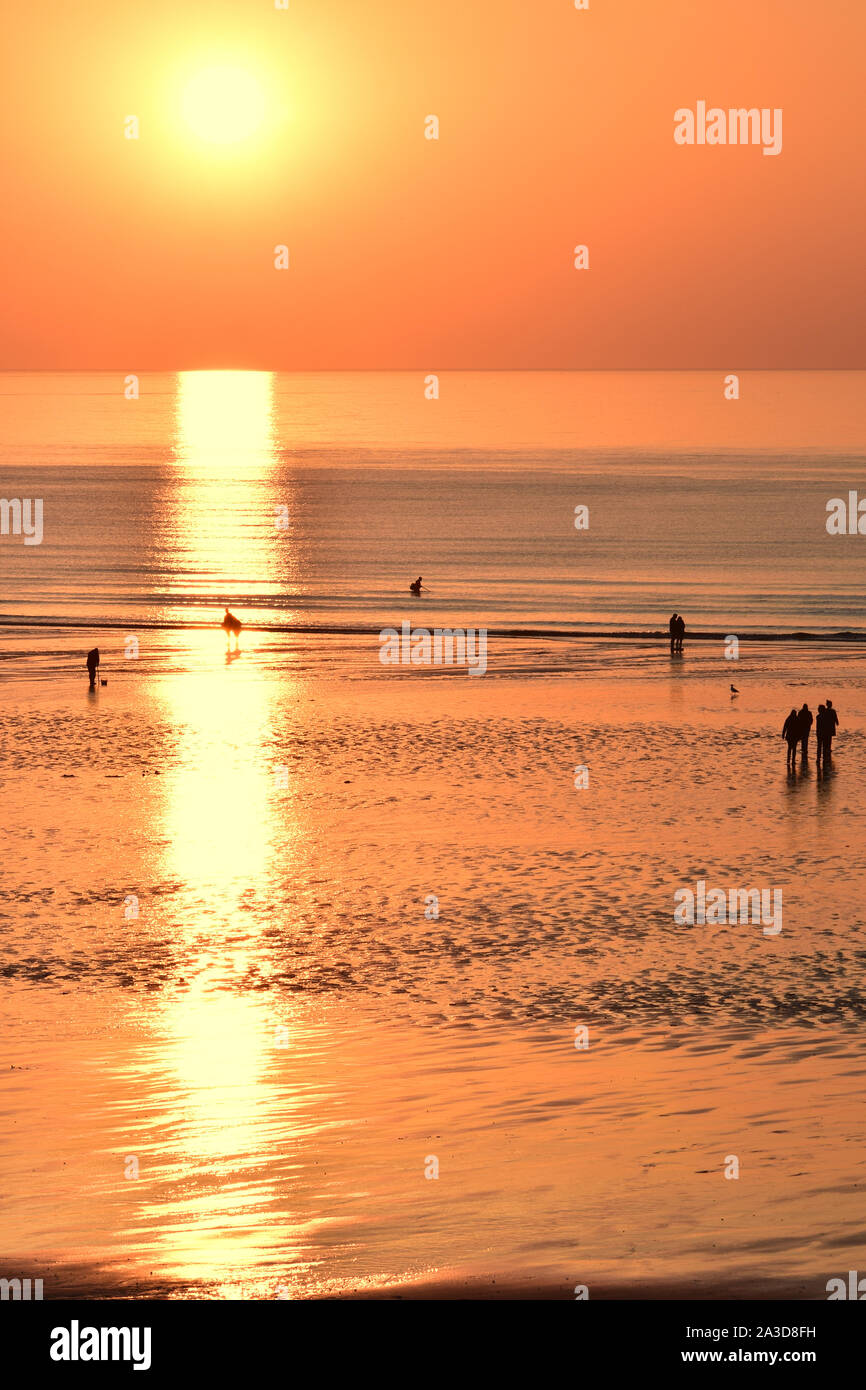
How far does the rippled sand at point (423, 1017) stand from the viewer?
10336 millimetres

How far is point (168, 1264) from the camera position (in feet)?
32.1

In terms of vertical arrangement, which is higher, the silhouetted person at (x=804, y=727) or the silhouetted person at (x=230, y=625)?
the silhouetted person at (x=230, y=625)

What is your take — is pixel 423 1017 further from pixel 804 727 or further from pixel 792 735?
pixel 804 727

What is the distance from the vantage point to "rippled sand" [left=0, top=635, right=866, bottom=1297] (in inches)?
407

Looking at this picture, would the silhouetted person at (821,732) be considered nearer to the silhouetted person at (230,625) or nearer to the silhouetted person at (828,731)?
the silhouetted person at (828,731)

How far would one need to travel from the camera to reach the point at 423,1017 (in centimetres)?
1505

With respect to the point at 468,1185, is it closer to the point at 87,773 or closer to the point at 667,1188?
the point at 667,1188

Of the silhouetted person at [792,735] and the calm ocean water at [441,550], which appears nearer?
the silhouetted person at [792,735]

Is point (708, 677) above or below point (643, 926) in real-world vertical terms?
above

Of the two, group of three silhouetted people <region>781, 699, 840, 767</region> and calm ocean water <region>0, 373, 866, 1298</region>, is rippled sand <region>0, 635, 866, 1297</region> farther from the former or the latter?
group of three silhouetted people <region>781, 699, 840, 767</region>

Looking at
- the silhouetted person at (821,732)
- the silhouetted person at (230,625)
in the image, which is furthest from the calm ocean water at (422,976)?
the silhouetted person at (230,625)

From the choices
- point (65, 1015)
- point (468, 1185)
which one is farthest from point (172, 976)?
point (468, 1185)
